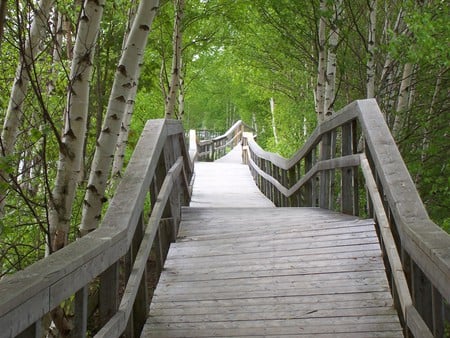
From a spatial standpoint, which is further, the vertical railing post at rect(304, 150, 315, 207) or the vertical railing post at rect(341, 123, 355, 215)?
the vertical railing post at rect(304, 150, 315, 207)

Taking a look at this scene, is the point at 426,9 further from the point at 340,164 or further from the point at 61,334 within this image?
the point at 61,334

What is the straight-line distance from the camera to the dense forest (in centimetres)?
334

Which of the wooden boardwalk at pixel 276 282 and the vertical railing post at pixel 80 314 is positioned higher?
the vertical railing post at pixel 80 314

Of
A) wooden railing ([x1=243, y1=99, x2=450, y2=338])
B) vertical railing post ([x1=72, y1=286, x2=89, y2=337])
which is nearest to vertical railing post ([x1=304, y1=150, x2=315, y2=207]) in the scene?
wooden railing ([x1=243, y1=99, x2=450, y2=338])

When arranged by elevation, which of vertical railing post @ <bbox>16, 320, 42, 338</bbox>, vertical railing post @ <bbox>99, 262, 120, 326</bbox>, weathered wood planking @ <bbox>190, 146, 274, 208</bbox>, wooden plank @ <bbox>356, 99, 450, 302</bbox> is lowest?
weathered wood planking @ <bbox>190, 146, 274, 208</bbox>

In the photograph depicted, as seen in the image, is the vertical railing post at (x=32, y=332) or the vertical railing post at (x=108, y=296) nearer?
the vertical railing post at (x=32, y=332)

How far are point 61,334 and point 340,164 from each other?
3351mm

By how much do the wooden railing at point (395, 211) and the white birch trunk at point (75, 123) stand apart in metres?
1.93

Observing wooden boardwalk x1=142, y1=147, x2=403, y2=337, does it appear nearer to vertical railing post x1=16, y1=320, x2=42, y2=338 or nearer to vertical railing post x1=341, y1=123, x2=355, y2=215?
vertical railing post x1=341, y1=123, x2=355, y2=215

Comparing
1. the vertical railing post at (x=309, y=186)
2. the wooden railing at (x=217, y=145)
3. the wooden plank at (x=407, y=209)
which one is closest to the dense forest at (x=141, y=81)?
the vertical railing post at (x=309, y=186)

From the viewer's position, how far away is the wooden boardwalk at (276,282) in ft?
11.1

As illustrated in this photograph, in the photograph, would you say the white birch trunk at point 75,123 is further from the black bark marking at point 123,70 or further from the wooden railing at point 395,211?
the wooden railing at point 395,211

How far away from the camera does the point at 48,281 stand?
71.4 inches

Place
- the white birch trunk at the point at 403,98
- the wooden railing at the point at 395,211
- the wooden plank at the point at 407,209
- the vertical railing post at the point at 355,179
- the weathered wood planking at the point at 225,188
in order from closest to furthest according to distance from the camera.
→ the wooden plank at the point at 407,209 < the wooden railing at the point at 395,211 < the vertical railing post at the point at 355,179 < the white birch trunk at the point at 403,98 < the weathered wood planking at the point at 225,188
